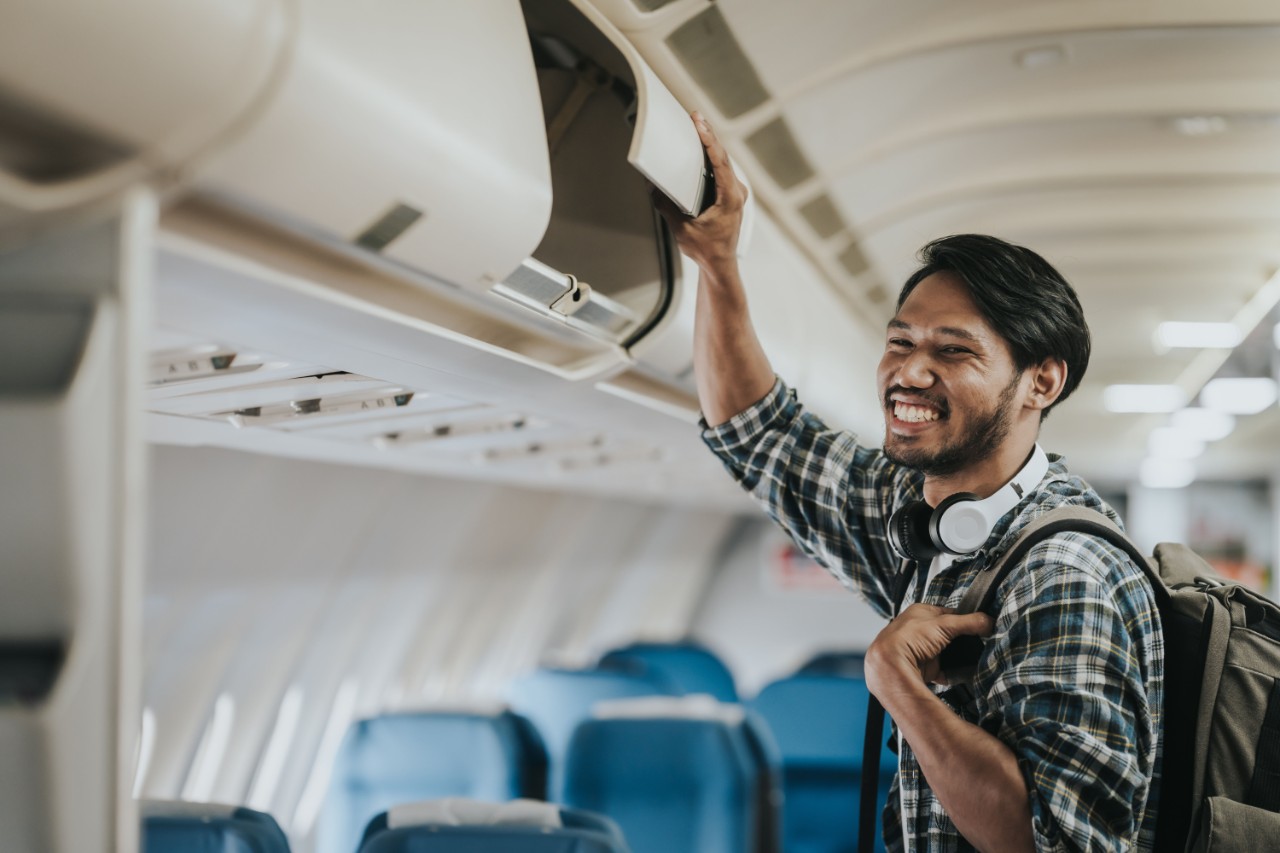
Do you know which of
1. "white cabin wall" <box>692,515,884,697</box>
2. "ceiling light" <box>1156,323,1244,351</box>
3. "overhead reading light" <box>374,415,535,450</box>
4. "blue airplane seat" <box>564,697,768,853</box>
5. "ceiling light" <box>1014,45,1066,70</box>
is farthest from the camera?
"white cabin wall" <box>692,515,884,697</box>

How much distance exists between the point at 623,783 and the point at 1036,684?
2286mm

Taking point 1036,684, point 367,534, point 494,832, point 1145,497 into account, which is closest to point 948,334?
point 1036,684

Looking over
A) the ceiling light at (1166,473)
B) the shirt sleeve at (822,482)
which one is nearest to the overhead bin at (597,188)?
the shirt sleeve at (822,482)

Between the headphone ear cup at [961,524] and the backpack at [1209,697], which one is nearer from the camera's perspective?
the backpack at [1209,697]

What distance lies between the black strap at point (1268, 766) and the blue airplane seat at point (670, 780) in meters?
2.11

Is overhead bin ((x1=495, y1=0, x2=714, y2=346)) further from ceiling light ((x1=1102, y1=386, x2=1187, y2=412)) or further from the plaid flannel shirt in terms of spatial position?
ceiling light ((x1=1102, y1=386, x2=1187, y2=412))

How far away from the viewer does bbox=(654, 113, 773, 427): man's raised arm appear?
81.3 inches

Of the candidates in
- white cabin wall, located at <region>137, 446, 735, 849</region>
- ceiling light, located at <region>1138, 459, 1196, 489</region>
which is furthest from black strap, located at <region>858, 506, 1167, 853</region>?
ceiling light, located at <region>1138, 459, 1196, 489</region>

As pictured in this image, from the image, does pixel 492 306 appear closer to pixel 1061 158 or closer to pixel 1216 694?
pixel 1216 694

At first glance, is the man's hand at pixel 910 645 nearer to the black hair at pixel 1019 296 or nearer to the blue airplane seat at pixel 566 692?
the black hair at pixel 1019 296

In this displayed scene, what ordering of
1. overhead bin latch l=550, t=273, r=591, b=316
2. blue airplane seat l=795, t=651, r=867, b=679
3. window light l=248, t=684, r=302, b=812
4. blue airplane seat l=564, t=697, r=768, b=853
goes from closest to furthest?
overhead bin latch l=550, t=273, r=591, b=316, blue airplane seat l=564, t=697, r=768, b=853, window light l=248, t=684, r=302, b=812, blue airplane seat l=795, t=651, r=867, b=679

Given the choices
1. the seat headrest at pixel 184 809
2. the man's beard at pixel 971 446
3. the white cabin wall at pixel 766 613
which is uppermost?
the man's beard at pixel 971 446

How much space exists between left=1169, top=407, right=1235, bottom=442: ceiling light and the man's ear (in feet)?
19.1

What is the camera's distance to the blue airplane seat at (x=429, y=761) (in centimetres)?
336
